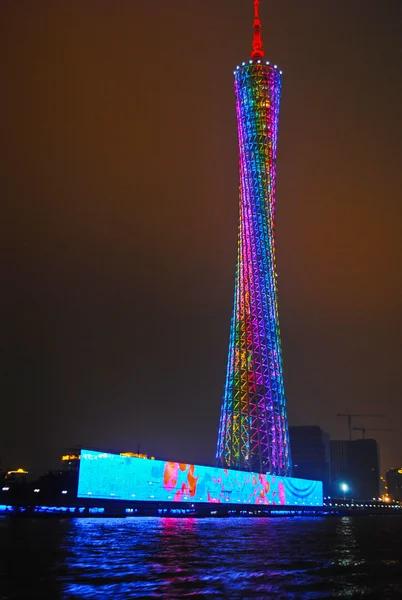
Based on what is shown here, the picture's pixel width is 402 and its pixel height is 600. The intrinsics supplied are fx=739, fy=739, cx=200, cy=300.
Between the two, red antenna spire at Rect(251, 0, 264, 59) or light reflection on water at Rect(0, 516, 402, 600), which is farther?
red antenna spire at Rect(251, 0, 264, 59)

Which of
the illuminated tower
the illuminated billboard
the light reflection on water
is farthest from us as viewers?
the illuminated tower

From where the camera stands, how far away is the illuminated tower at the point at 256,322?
7794 cm

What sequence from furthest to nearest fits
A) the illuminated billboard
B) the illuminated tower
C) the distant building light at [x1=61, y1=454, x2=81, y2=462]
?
the distant building light at [x1=61, y1=454, x2=81, y2=462]
the illuminated tower
the illuminated billboard

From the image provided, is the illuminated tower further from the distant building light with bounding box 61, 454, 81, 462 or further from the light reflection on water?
the light reflection on water

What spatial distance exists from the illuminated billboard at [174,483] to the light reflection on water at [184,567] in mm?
16998

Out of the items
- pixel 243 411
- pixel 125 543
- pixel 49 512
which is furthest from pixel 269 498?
pixel 125 543

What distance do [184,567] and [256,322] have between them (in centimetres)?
5391

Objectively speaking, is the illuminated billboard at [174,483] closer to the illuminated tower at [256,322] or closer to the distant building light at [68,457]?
the illuminated tower at [256,322]

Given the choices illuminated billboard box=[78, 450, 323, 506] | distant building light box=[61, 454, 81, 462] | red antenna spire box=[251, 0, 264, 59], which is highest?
red antenna spire box=[251, 0, 264, 59]

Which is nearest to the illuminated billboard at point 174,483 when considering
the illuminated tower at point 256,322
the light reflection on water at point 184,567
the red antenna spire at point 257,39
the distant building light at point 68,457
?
the illuminated tower at point 256,322

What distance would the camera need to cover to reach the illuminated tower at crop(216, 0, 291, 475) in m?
77.9

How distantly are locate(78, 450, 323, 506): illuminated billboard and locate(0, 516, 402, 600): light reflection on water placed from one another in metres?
17.0

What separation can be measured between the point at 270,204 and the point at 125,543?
5218 centimetres

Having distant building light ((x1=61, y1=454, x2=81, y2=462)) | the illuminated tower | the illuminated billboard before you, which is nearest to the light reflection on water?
the illuminated billboard
